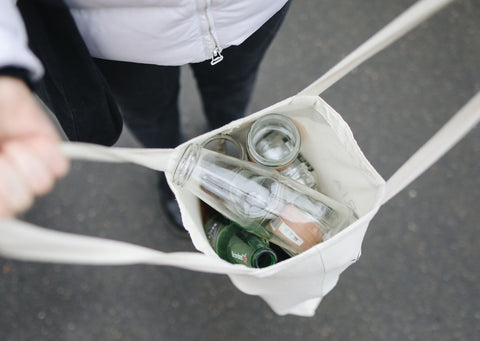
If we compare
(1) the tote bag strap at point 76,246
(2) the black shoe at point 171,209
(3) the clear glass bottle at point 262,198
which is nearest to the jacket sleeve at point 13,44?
(1) the tote bag strap at point 76,246

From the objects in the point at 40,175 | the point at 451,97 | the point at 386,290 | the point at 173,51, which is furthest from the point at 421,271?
the point at 40,175

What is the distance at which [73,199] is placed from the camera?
1.00 meters

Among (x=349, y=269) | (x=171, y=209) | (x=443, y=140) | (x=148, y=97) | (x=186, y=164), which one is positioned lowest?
(x=171, y=209)

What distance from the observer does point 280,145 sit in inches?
20.8

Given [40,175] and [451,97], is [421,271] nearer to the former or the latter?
[451,97]

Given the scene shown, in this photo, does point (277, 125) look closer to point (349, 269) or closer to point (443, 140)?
point (443, 140)

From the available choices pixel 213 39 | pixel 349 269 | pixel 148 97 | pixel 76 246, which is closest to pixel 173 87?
pixel 148 97

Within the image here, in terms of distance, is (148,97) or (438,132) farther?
(148,97)

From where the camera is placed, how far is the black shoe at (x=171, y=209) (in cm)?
96

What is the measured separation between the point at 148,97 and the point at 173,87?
0.17 feet

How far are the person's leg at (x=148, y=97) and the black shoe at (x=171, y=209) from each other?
0.16 meters

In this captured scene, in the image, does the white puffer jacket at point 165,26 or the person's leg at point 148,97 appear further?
the person's leg at point 148,97

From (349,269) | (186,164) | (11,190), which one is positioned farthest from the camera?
(349,269)

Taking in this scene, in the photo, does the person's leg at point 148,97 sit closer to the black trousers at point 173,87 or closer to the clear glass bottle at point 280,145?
the black trousers at point 173,87
